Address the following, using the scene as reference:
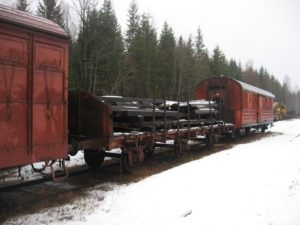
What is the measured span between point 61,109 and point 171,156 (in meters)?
7.78

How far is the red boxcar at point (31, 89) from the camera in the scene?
20.4ft

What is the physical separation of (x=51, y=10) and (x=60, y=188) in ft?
87.8

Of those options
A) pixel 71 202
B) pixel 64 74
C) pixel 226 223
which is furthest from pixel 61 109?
pixel 226 223

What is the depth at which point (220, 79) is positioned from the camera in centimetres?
2005

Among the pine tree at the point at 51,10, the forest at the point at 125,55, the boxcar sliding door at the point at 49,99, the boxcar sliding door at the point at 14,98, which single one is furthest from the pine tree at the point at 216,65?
the boxcar sliding door at the point at 14,98

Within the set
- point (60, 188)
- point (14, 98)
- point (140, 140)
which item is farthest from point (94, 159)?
point (14, 98)

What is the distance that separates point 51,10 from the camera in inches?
1266

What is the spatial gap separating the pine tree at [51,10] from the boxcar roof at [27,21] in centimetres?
2542

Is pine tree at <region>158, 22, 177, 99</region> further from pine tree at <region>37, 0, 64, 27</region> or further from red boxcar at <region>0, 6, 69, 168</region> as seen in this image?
red boxcar at <region>0, 6, 69, 168</region>

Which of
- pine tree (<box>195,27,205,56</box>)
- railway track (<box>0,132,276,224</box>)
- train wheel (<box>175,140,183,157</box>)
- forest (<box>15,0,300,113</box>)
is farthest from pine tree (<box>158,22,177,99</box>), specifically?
railway track (<box>0,132,276,224</box>)

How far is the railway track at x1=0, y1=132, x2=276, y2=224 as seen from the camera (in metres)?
7.28

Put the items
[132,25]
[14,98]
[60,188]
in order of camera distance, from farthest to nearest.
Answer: [132,25] < [60,188] < [14,98]

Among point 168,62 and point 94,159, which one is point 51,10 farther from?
point 94,159

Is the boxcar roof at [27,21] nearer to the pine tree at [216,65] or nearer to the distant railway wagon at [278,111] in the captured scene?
the distant railway wagon at [278,111]
